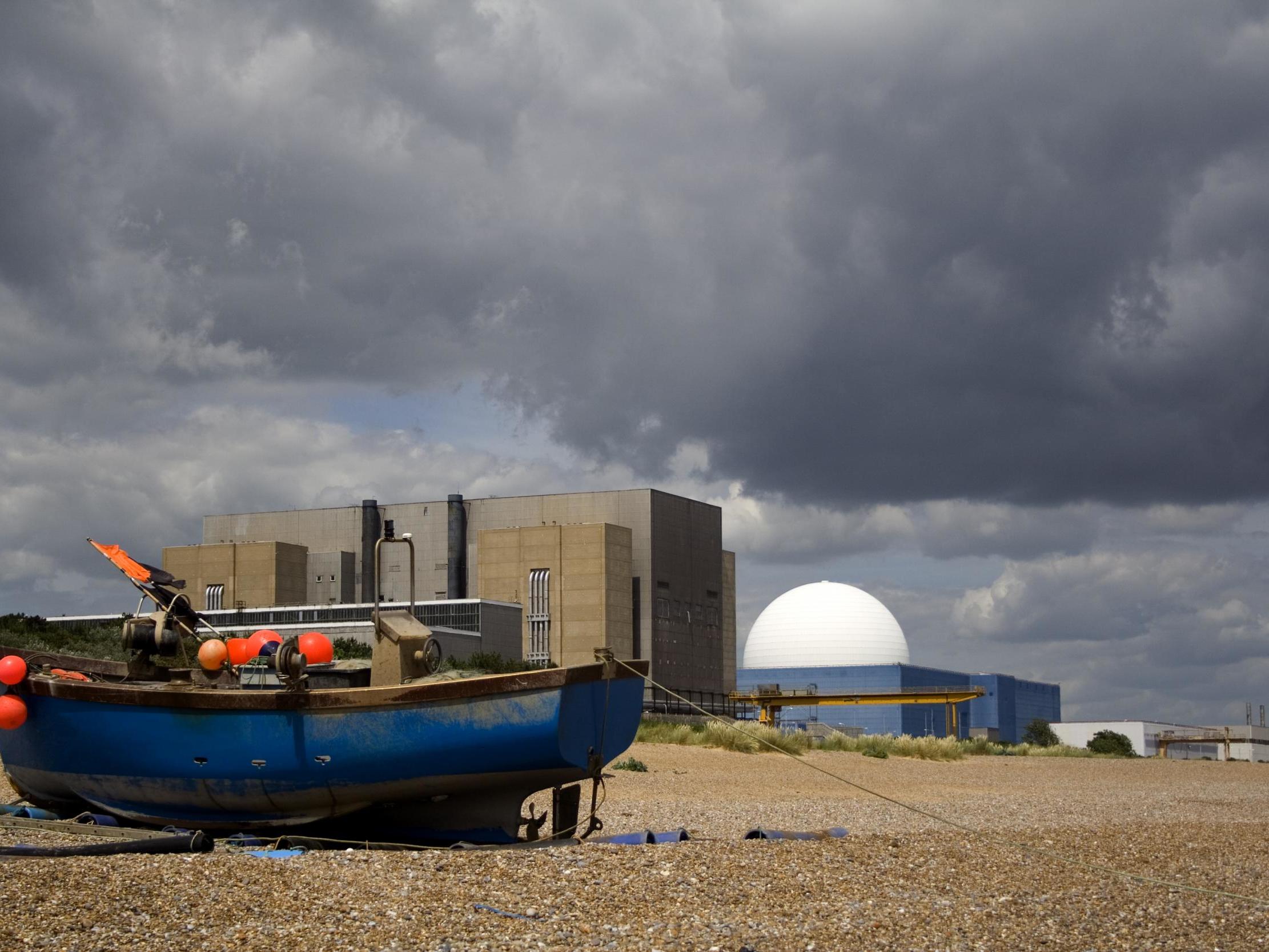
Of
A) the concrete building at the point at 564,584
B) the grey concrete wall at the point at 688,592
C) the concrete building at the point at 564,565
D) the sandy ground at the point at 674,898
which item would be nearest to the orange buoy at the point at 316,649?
the sandy ground at the point at 674,898

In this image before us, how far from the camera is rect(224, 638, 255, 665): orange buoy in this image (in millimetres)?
14406

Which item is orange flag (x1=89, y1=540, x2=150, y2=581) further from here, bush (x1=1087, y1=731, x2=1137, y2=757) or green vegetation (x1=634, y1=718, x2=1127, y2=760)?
bush (x1=1087, y1=731, x2=1137, y2=757)

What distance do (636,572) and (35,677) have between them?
222ft

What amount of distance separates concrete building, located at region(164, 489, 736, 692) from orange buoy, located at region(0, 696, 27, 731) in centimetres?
6056

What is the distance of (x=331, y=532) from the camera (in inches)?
3565

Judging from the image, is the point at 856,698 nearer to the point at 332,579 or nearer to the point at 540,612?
the point at 540,612

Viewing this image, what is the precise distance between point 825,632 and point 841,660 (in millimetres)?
2562

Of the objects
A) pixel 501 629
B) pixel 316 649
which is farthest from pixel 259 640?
pixel 501 629

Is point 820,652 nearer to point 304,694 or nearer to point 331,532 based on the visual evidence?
point 331,532

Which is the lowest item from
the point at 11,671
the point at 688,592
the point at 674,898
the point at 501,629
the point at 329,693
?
the point at 674,898

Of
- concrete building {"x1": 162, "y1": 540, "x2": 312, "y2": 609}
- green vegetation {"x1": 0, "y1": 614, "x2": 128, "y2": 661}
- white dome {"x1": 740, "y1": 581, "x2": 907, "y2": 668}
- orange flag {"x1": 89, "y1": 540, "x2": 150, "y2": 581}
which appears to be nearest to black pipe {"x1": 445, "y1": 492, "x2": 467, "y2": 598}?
concrete building {"x1": 162, "y1": 540, "x2": 312, "y2": 609}

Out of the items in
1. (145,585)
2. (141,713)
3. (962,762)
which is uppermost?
(145,585)

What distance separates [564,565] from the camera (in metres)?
78.1

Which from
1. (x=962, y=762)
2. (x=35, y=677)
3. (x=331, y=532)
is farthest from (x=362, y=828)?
(x=331, y=532)
